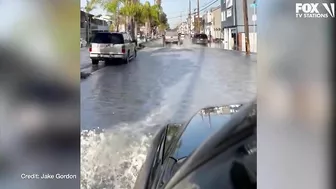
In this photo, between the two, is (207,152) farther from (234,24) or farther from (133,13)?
(133,13)

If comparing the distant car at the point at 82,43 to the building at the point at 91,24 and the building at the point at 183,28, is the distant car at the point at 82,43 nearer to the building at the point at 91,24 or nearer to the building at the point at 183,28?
the building at the point at 91,24

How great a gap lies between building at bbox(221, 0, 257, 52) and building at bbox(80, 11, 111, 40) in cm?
64

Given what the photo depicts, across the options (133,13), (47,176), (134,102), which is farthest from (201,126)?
(47,176)

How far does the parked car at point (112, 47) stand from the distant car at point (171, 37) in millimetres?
176

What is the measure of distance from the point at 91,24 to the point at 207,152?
0.91m

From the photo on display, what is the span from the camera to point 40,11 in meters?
2.29

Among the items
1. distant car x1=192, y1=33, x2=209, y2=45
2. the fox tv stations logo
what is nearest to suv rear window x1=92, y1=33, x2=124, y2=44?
distant car x1=192, y1=33, x2=209, y2=45

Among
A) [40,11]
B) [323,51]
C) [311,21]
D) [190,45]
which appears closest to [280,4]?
[311,21]

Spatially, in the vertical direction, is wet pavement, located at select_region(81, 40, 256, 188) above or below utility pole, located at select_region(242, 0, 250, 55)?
below

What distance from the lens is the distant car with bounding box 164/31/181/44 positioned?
2586 mm

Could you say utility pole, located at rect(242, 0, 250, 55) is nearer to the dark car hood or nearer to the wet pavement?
the wet pavement

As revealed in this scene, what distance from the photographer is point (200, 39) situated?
8.39ft

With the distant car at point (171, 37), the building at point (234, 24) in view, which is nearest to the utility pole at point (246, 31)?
the building at point (234, 24)

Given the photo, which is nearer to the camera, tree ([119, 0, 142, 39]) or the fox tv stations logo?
the fox tv stations logo
